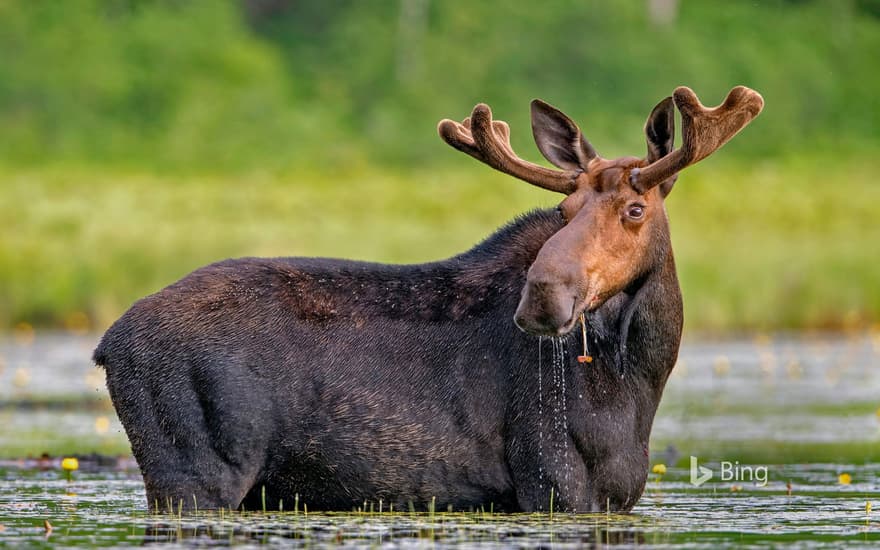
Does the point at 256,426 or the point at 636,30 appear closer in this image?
the point at 256,426

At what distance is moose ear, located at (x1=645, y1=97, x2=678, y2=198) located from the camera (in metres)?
9.08

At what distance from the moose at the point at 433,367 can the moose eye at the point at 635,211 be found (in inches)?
0.5

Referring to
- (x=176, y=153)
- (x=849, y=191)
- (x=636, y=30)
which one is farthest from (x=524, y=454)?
(x=636, y=30)

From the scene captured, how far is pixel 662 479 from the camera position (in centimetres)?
1180

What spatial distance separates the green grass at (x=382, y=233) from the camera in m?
24.5

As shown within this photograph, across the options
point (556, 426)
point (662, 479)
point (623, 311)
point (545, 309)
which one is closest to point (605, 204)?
point (623, 311)

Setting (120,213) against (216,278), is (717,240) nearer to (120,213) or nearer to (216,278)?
(120,213)

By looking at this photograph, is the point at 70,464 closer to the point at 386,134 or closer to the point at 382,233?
the point at 382,233

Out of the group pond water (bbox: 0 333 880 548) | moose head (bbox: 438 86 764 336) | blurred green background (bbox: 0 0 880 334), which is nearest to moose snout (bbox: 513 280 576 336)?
moose head (bbox: 438 86 764 336)

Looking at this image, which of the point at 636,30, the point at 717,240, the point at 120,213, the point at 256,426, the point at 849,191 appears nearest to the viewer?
the point at 256,426

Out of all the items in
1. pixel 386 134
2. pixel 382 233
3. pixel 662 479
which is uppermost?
pixel 386 134

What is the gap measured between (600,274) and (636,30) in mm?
41260

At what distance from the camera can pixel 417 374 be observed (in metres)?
9.27

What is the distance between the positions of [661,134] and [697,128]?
0.26m
